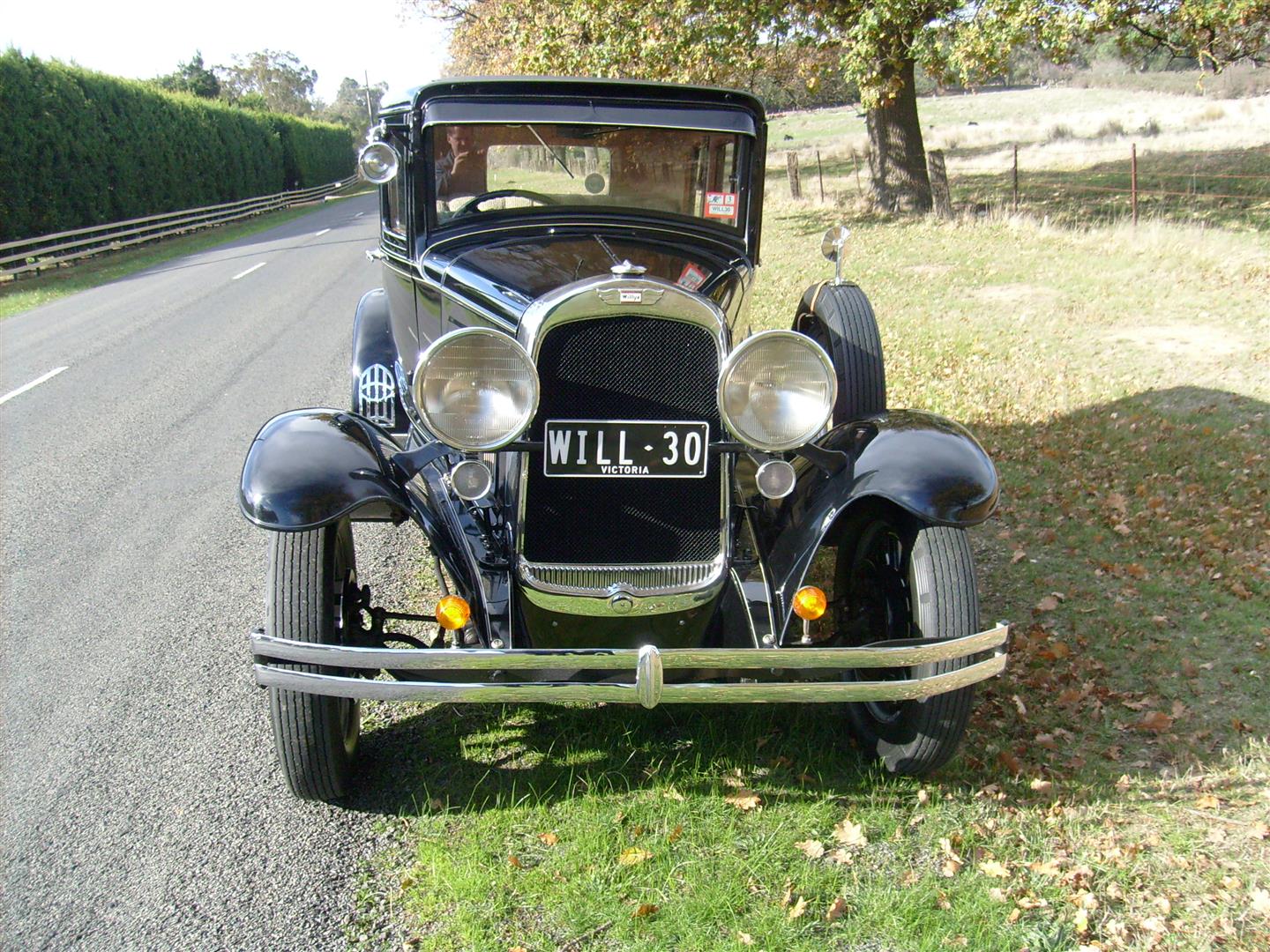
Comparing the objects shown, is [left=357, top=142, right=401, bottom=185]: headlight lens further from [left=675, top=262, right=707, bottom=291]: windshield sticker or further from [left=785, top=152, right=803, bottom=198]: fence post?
[left=785, top=152, right=803, bottom=198]: fence post

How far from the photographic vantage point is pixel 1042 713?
3.72 meters

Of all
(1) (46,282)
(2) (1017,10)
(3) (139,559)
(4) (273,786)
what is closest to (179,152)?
(1) (46,282)

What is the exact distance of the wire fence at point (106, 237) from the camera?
738 inches

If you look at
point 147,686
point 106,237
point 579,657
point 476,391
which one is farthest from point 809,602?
point 106,237

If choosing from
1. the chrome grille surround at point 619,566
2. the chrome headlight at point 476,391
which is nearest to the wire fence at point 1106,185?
the chrome grille surround at point 619,566

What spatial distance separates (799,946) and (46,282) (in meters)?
19.3

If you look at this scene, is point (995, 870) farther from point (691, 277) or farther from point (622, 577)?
point (691, 277)

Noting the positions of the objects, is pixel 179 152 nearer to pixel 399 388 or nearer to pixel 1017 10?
pixel 1017 10

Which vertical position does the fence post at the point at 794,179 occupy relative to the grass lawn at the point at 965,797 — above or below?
above

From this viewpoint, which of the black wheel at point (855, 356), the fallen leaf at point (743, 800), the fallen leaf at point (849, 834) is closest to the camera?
the fallen leaf at point (849, 834)

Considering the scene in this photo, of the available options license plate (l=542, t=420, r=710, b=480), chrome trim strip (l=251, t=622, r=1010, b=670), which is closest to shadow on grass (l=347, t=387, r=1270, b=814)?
chrome trim strip (l=251, t=622, r=1010, b=670)

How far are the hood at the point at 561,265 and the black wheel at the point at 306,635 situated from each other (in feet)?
3.44

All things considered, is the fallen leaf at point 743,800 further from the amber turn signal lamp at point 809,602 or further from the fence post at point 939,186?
the fence post at point 939,186

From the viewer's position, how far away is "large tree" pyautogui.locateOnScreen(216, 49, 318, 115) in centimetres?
7481
